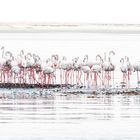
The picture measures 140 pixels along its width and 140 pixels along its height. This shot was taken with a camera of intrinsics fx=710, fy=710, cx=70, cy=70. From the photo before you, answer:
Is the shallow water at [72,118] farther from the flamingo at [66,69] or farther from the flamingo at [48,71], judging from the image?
the flamingo at [66,69]

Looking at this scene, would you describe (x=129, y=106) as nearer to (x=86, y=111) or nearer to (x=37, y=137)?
(x=86, y=111)

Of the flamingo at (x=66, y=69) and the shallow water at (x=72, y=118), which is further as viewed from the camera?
the flamingo at (x=66, y=69)

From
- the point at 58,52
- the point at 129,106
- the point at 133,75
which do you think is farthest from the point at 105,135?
the point at 58,52

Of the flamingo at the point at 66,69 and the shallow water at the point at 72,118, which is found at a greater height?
the flamingo at the point at 66,69

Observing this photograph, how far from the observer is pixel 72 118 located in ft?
23.1

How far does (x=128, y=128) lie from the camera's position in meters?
6.60

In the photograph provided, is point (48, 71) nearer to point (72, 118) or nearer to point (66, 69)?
point (66, 69)

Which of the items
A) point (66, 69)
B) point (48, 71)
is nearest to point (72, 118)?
point (48, 71)

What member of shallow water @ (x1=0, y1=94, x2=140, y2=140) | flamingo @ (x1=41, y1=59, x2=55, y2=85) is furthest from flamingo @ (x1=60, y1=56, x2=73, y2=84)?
shallow water @ (x1=0, y1=94, x2=140, y2=140)

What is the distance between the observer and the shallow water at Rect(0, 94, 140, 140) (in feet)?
20.9

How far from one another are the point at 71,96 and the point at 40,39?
4.76 metres

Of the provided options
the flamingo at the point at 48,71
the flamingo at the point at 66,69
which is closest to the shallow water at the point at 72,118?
the flamingo at the point at 48,71

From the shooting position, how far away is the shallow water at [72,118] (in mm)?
6368

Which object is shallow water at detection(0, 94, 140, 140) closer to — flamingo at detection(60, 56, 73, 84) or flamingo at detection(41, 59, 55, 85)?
flamingo at detection(41, 59, 55, 85)
